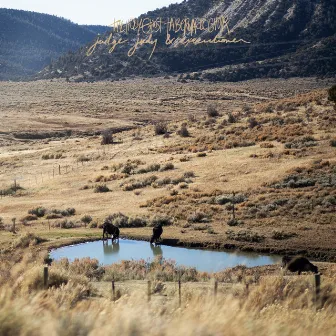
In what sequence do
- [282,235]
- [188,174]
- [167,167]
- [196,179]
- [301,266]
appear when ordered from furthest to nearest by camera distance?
1. [167,167]
2. [188,174]
3. [196,179]
4. [282,235]
5. [301,266]

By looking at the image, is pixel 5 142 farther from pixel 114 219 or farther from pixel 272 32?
pixel 272 32

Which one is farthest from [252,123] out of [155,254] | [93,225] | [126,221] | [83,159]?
[155,254]

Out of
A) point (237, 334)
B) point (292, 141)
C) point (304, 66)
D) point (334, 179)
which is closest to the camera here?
point (237, 334)

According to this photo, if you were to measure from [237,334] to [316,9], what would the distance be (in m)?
167

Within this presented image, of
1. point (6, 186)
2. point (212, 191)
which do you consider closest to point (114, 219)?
point (212, 191)

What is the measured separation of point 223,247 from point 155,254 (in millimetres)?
2823

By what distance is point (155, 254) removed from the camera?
24.4 meters

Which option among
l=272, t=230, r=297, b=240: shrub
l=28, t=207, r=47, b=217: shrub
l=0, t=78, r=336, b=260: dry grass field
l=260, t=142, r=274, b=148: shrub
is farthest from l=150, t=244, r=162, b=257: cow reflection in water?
l=260, t=142, r=274, b=148: shrub

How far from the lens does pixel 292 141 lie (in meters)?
47.2

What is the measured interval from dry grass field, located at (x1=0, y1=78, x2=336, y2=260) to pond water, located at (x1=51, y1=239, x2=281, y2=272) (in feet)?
2.35

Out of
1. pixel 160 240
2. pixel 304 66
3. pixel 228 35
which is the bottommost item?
pixel 160 240

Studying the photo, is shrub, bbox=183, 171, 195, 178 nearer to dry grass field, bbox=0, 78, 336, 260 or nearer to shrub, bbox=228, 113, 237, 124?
dry grass field, bbox=0, 78, 336, 260

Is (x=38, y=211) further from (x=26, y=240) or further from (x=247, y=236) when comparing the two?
(x=247, y=236)

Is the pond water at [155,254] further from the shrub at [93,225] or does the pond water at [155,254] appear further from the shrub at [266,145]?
the shrub at [266,145]
